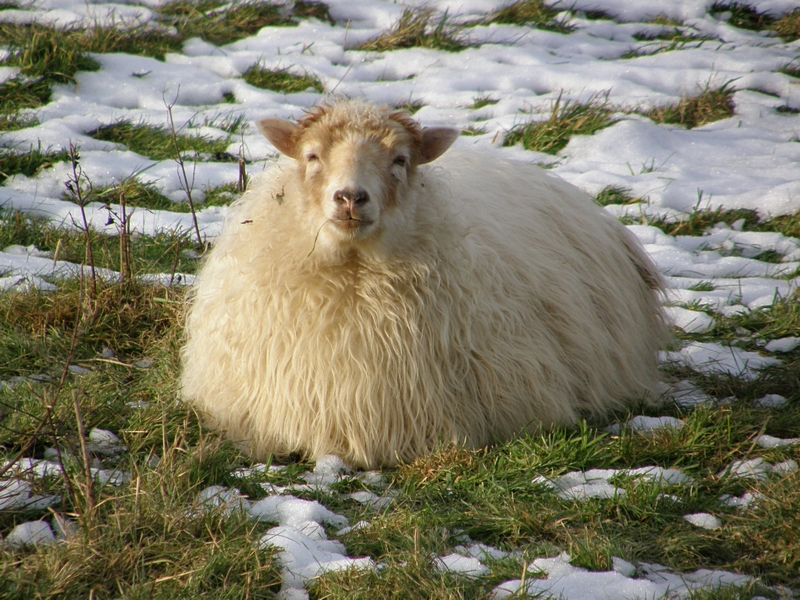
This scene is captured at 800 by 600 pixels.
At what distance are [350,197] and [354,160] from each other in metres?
0.20

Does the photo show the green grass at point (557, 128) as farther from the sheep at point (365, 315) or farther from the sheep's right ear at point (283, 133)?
the sheep's right ear at point (283, 133)

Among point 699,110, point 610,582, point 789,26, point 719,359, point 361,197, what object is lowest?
point 719,359

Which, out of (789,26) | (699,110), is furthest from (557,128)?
(789,26)

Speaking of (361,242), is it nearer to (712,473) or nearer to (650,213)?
(712,473)

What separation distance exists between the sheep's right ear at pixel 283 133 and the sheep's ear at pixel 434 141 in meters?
0.55

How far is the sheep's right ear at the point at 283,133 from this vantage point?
11.2 feet

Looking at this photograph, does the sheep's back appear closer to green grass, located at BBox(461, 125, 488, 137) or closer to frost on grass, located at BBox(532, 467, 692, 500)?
frost on grass, located at BBox(532, 467, 692, 500)

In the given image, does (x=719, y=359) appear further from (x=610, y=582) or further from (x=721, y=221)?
(x=610, y=582)

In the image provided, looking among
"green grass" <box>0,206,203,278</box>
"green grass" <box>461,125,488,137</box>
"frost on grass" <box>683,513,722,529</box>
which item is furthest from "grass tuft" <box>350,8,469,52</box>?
"frost on grass" <box>683,513,722,529</box>

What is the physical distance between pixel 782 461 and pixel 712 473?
0.95 ft

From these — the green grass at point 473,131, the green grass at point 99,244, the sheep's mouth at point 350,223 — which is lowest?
the green grass at point 99,244

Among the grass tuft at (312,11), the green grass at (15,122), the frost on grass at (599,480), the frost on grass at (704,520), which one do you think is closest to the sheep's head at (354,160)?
the frost on grass at (599,480)

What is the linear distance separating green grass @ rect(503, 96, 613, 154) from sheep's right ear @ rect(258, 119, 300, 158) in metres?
3.68

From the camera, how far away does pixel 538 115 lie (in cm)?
712
